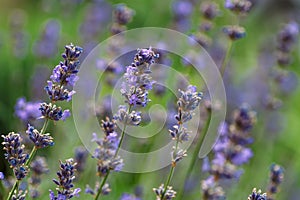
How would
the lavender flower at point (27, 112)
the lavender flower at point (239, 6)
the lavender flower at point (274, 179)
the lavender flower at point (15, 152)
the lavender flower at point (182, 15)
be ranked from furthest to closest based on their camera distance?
the lavender flower at point (182, 15)
the lavender flower at point (239, 6)
the lavender flower at point (27, 112)
the lavender flower at point (274, 179)
the lavender flower at point (15, 152)

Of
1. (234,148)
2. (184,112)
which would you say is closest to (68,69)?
(184,112)

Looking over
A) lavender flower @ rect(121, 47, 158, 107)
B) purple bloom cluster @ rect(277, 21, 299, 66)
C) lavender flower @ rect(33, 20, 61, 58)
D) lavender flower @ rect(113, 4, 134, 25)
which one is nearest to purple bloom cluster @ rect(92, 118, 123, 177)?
lavender flower @ rect(121, 47, 158, 107)

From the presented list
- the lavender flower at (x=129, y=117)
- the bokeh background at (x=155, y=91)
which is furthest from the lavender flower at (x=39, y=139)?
the bokeh background at (x=155, y=91)

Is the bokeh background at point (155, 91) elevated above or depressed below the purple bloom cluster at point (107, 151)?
above

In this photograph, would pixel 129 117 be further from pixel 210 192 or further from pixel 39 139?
pixel 210 192

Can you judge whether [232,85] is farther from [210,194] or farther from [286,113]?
[210,194]

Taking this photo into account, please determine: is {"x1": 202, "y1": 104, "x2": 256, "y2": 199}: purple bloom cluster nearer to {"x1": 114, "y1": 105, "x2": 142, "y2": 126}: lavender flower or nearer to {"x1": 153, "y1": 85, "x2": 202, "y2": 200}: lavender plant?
{"x1": 153, "y1": 85, "x2": 202, "y2": 200}: lavender plant

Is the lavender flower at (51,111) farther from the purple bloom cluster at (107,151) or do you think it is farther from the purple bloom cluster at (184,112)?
the purple bloom cluster at (184,112)

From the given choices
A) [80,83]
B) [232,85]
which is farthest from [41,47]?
[232,85]
